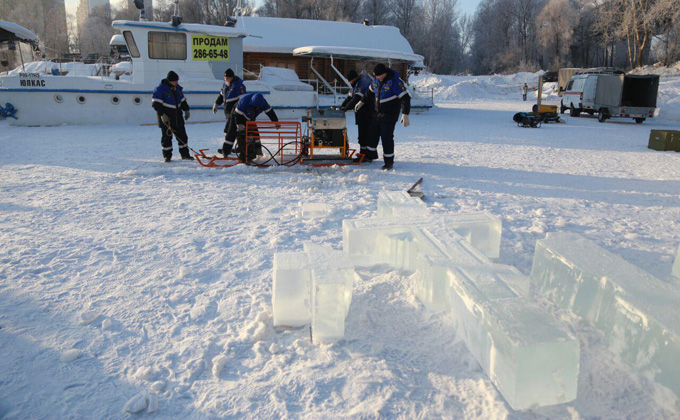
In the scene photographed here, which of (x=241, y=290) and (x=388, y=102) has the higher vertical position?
(x=388, y=102)

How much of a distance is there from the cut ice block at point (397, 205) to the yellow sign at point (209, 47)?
11611 millimetres

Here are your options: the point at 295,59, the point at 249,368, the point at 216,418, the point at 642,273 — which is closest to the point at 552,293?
the point at 642,273

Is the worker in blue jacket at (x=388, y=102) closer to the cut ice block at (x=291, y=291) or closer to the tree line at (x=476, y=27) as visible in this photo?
the cut ice block at (x=291, y=291)

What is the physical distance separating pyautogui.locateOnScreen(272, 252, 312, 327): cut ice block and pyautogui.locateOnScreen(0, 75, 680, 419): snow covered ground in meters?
0.12

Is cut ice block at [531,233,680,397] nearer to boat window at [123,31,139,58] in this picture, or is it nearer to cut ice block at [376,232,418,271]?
cut ice block at [376,232,418,271]

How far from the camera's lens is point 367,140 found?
7754 millimetres

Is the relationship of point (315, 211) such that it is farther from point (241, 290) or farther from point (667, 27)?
point (667, 27)

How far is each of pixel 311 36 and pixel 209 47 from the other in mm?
A: 9320

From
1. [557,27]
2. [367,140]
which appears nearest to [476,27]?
[557,27]

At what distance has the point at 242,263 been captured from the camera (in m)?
3.43

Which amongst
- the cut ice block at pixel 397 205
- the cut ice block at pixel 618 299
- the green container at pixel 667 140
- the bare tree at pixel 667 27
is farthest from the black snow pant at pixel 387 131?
the bare tree at pixel 667 27

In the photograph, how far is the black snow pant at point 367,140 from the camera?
7500 millimetres

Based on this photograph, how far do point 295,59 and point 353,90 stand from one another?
1419 cm

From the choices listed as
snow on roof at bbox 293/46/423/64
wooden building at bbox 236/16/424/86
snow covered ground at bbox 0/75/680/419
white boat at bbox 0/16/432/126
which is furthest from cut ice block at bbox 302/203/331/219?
wooden building at bbox 236/16/424/86
